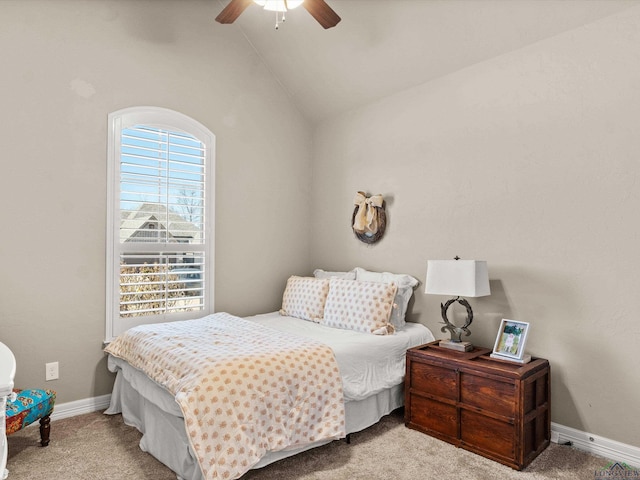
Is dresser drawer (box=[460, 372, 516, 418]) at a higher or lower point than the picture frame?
lower

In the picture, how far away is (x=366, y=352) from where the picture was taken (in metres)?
2.80

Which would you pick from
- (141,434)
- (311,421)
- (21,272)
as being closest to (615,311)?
(311,421)

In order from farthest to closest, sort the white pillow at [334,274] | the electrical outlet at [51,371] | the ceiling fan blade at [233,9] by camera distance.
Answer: the white pillow at [334,274] < the electrical outlet at [51,371] < the ceiling fan blade at [233,9]

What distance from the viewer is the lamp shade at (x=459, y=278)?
268 cm

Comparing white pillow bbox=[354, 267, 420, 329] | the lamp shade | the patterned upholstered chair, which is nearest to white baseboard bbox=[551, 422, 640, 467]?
the lamp shade

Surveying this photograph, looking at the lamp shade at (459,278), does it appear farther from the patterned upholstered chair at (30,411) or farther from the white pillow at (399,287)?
the patterned upholstered chair at (30,411)

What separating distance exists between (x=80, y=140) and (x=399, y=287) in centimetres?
262

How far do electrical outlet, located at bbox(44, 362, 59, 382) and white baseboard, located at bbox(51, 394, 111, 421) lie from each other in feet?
0.63

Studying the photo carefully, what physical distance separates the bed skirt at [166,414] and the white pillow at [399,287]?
0.50 metres

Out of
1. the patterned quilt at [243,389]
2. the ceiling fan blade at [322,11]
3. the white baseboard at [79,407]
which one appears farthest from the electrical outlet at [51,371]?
the ceiling fan blade at [322,11]

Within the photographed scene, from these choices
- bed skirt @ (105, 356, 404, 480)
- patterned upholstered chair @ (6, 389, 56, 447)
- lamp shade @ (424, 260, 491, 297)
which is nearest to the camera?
bed skirt @ (105, 356, 404, 480)

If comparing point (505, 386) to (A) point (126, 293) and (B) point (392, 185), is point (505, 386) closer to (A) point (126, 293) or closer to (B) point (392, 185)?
(B) point (392, 185)

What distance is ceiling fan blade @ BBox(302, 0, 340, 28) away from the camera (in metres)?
2.38

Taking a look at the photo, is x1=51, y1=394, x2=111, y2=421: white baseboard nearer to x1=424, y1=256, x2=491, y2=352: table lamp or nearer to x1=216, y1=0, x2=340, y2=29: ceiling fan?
x1=424, y1=256, x2=491, y2=352: table lamp
